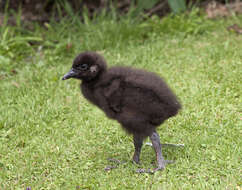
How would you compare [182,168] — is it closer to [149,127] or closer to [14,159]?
[149,127]

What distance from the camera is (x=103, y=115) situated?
6172 mm

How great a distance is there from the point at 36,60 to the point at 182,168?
4.65m

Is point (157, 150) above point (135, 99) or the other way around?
the other way around

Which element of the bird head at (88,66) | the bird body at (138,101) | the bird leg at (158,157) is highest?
the bird head at (88,66)

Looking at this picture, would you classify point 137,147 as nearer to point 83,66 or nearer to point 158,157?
point 158,157

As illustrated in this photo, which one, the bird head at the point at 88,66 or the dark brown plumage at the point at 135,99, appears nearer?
the dark brown plumage at the point at 135,99

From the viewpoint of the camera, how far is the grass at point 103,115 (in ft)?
15.4

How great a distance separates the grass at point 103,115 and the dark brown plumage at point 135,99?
1.93 ft

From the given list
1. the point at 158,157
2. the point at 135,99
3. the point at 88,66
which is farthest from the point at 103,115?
the point at 135,99

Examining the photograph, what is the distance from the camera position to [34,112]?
6.36m

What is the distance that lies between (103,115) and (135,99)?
5.81 feet

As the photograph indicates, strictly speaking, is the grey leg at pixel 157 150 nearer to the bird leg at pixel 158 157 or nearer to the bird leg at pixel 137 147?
the bird leg at pixel 158 157

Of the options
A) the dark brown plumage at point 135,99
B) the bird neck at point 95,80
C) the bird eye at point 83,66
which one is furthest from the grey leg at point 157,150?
the bird eye at point 83,66

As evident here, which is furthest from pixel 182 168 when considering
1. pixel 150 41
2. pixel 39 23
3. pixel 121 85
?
pixel 39 23
